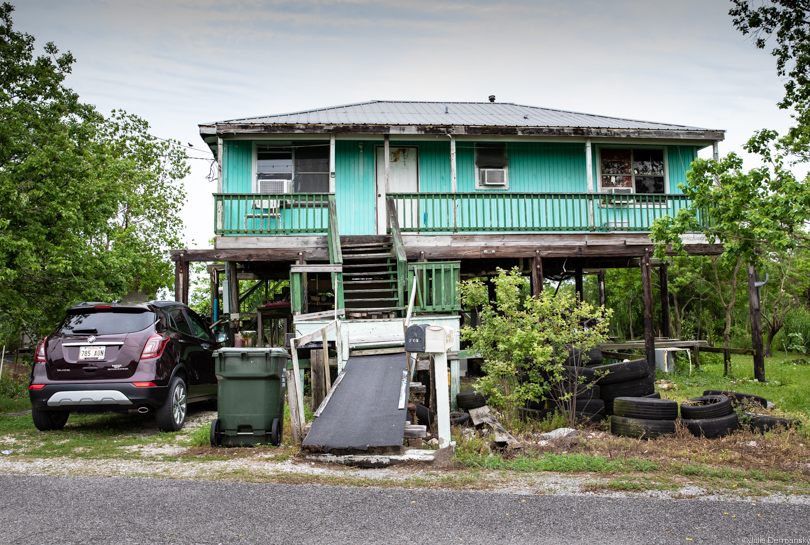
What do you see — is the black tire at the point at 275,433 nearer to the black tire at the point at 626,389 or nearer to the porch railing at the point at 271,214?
the black tire at the point at 626,389

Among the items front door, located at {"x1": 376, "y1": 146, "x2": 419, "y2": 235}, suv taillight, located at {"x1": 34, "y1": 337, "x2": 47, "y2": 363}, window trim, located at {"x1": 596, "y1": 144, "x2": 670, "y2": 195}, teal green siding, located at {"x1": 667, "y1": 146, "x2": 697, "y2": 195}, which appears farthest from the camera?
teal green siding, located at {"x1": 667, "y1": 146, "x2": 697, "y2": 195}

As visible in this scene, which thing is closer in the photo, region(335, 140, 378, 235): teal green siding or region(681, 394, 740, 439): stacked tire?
region(681, 394, 740, 439): stacked tire

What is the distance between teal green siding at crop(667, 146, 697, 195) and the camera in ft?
48.8

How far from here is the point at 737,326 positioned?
26.5 meters

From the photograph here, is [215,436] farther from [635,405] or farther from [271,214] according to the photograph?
[271,214]

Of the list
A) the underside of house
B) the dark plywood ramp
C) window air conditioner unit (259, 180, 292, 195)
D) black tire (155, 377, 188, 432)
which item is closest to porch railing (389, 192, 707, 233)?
the underside of house

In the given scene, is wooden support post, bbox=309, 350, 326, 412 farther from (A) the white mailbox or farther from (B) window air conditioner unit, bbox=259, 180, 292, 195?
(B) window air conditioner unit, bbox=259, 180, 292, 195

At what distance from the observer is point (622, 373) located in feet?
25.1

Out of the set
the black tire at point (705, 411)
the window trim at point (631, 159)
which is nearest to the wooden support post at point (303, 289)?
the black tire at point (705, 411)

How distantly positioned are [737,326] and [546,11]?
2009 cm

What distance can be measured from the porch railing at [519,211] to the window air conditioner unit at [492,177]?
1297 millimetres

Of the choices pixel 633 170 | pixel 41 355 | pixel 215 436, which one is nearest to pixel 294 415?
pixel 215 436

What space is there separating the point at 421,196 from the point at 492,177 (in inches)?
110

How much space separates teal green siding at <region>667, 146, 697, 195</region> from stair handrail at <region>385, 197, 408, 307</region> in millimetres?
7609
